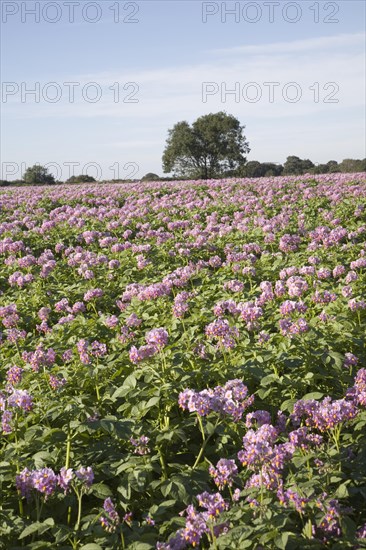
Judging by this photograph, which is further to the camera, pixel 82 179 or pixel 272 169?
pixel 272 169

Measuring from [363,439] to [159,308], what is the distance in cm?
464

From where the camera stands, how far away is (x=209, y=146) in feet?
259

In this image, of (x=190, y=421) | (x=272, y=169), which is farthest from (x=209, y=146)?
(x=190, y=421)

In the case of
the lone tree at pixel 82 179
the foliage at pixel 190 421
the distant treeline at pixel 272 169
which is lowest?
the foliage at pixel 190 421

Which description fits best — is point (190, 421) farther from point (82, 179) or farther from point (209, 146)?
point (209, 146)

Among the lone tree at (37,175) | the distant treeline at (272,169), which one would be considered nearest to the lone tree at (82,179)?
the distant treeline at (272,169)

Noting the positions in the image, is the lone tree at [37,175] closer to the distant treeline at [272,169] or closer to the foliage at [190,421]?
the distant treeline at [272,169]

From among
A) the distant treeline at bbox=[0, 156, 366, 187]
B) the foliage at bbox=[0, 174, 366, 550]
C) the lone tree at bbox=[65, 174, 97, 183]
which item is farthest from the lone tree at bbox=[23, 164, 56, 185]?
the foliage at bbox=[0, 174, 366, 550]

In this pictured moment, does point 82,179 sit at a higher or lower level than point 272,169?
A: lower

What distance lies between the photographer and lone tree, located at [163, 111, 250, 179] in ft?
257

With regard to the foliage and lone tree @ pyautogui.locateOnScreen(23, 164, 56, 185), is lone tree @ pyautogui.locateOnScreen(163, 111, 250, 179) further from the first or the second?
the foliage

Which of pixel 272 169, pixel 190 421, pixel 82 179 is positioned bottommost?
pixel 190 421

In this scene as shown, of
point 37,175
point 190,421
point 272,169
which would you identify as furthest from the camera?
point 272,169

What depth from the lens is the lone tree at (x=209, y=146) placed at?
78.2m
